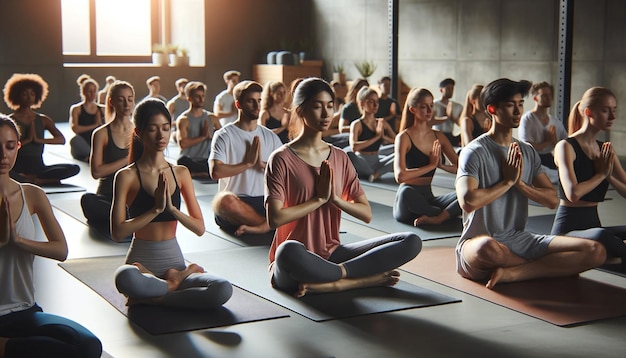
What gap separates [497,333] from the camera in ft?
11.6

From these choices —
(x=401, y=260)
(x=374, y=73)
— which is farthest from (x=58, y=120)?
(x=401, y=260)

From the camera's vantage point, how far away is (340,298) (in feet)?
13.2

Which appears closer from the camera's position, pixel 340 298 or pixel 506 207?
pixel 340 298

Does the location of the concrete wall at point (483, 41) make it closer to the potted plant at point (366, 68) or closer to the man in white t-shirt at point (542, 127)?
the potted plant at point (366, 68)

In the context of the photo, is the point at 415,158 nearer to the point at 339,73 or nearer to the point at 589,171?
the point at 589,171

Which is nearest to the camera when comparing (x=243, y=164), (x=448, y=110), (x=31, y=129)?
(x=243, y=164)

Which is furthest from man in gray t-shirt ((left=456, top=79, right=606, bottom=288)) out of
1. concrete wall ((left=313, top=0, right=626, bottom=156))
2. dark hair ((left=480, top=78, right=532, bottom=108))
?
concrete wall ((left=313, top=0, right=626, bottom=156))

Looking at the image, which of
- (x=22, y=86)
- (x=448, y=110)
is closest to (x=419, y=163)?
(x=22, y=86)

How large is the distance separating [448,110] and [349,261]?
20.4 ft

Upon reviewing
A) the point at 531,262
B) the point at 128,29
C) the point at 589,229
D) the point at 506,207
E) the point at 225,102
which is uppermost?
the point at 128,29

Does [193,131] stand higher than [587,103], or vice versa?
[587,103]

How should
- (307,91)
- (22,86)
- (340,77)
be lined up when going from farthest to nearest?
(340,77)
(22,86)
(307,91)

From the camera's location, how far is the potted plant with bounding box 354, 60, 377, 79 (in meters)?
14.0

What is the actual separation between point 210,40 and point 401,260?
39.7 ft
